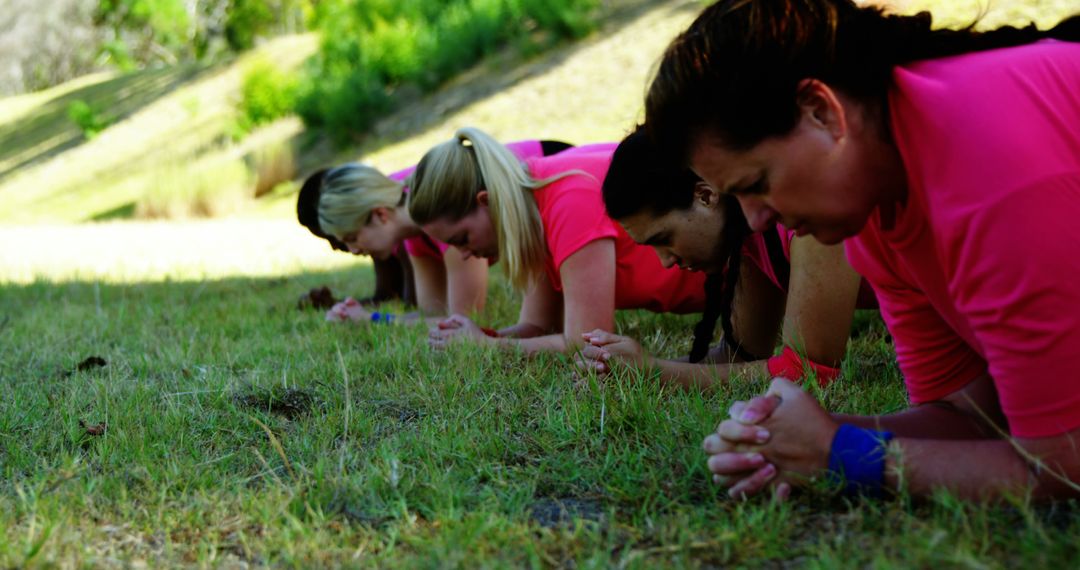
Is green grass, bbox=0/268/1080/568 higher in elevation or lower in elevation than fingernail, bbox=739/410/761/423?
lower

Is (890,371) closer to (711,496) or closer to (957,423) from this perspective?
(957,423)

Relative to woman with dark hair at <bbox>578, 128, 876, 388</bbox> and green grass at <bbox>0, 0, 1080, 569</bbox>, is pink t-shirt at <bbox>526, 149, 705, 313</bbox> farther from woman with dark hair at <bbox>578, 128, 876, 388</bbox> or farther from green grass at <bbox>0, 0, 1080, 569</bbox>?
woman with dark hair at <bbox>578, 128, 876, 388</bbox>

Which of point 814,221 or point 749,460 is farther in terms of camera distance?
point 749,460

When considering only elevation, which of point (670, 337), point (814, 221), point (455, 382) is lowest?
point (670, 337)

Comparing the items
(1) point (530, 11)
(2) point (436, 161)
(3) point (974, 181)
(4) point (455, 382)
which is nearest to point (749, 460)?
(3) point (974, 181)

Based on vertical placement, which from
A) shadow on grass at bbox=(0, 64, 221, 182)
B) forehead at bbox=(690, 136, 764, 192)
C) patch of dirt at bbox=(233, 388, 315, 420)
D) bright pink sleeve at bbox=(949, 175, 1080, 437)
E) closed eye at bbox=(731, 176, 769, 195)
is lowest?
shadow on grass at bbox=(0, 64, 221, 182)

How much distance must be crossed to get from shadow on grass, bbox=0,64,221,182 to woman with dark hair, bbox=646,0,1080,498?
23.7 m

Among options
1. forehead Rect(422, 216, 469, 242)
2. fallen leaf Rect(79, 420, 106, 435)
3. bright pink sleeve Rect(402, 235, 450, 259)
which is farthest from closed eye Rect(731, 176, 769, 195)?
bright pink sleeve Rect(402, 235, 450, 259)

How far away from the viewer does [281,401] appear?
2.77 meters

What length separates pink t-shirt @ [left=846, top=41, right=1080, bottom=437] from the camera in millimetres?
1395

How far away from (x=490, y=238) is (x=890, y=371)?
153cm

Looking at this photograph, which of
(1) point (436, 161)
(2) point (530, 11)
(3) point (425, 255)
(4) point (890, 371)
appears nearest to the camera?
(4) point (890, 371)

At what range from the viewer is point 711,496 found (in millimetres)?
1882

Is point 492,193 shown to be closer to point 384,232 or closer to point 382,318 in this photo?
point 382,318
